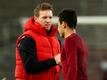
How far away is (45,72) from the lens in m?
7.46

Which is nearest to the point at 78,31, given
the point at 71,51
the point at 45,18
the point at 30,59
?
the point at 45,18

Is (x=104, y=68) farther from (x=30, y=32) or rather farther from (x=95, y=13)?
(x=30, y=32)

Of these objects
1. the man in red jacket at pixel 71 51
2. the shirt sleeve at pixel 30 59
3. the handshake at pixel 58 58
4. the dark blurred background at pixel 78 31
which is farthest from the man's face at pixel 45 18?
the dark blurred background at pixel 78 31

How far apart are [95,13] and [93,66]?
15.7 ft

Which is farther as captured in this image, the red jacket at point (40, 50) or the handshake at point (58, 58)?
the red jacket at point (40, 50)

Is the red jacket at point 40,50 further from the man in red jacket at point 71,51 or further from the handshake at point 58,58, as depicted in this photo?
the man in red jacket at point 71,51

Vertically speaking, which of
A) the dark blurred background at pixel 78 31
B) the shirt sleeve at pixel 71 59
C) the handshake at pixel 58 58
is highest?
the shirt sleeve at pixel 71 59

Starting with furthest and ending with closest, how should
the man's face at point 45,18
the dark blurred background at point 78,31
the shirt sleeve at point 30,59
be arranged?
the dark blurred background at point 78,31
the man's face at point 45,18
the shirt sleeve at point 30,59

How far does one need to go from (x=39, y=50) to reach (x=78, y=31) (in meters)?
8.89

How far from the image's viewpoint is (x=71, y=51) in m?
6.73

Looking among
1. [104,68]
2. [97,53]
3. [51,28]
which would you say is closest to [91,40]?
[97,53]

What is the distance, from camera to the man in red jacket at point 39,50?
24.1ft

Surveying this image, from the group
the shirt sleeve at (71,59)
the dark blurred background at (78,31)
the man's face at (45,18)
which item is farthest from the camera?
the dark blurred background at (78,31)

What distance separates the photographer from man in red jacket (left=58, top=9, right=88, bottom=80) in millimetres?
6715
